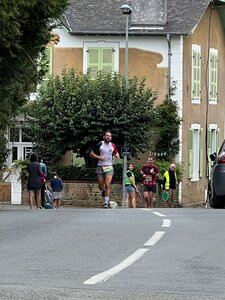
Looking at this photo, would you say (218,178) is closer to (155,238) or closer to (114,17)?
(155,238)

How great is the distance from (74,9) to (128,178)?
400 inches

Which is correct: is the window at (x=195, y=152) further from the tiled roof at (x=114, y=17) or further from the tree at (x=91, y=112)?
the tiled roof at (x=114, y=17)

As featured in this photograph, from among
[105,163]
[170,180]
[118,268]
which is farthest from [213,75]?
[118,268]

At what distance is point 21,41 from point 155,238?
29.0ft

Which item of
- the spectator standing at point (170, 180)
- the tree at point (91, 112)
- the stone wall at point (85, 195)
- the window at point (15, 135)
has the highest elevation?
the tree at point (91, 112)

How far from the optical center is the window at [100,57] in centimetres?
4275

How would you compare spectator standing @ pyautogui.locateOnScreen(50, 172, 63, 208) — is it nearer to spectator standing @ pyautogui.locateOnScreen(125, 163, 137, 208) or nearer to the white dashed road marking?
spectator standing @ pyautogui.locateOnScreen(125, 163, 137, 208)

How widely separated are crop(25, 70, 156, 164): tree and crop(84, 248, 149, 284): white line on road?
27.3 metres

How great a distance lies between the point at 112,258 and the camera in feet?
37.4

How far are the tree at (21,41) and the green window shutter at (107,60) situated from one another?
751 inches

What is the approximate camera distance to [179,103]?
42.2 m

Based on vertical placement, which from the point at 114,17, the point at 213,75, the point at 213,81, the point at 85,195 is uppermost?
the point at 114,17

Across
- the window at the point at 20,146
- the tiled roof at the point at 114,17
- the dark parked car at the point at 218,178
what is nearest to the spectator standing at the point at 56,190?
the window at the point at 20,146

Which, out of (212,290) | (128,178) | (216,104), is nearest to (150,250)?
(212,290)
